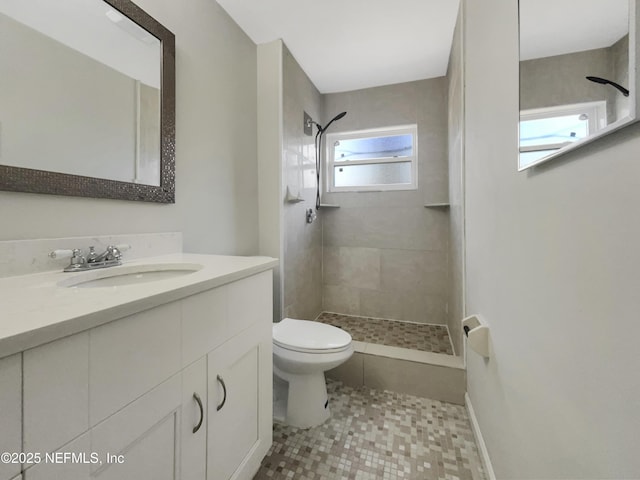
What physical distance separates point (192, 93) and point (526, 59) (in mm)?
1403

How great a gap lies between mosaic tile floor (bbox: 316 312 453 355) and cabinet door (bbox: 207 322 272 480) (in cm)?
117

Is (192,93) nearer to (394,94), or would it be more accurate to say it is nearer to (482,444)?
(394,94)

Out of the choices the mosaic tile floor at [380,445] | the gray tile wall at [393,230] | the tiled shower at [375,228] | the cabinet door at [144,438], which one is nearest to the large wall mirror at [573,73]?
the cabinet door at [144,438]

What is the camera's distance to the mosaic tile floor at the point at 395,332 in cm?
198

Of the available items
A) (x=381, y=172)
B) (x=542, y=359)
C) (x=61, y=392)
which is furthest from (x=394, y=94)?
(x=61, y=392)

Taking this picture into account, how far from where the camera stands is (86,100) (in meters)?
0.94

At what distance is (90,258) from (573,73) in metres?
1.42

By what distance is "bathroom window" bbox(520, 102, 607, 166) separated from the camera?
46cm

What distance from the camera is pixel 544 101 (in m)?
0.63

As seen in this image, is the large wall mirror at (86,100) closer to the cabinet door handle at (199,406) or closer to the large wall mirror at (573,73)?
the cabinet door handle at (199,406)

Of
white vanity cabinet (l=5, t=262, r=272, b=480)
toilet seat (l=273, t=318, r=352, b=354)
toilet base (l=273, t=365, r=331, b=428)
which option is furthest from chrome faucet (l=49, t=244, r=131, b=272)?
toilet base (l=273, t=365, r=331, b=428)

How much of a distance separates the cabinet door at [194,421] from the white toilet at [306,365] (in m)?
0.62

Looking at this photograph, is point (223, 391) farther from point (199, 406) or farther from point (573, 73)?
point (573, 73)

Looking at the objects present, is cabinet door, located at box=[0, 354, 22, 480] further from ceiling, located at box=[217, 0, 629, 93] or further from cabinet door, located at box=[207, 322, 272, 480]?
ceiling, located at box=[217, 0, 629, 93]
